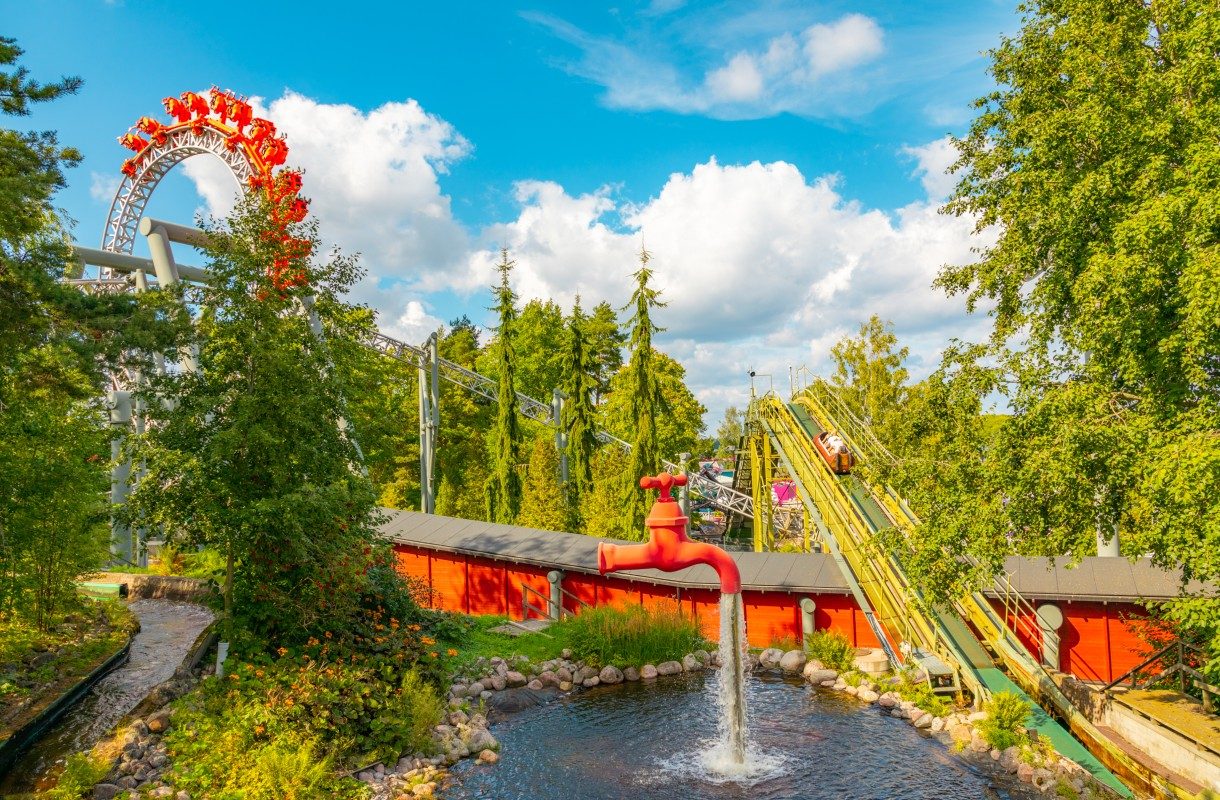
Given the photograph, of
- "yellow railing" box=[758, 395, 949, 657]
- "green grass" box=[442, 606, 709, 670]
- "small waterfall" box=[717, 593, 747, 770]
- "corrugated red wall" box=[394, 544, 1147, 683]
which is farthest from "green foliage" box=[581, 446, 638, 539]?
"small waterfall" box=[717, 593, 747, 770]

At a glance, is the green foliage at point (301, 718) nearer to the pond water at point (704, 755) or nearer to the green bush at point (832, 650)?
the pond water at point (704, 755)

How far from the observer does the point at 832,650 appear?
17.5 metres

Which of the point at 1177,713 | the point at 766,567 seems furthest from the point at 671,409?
the point at 1177,713

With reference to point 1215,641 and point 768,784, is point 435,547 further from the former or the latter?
point 1215,641

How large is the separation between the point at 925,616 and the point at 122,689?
663 inches

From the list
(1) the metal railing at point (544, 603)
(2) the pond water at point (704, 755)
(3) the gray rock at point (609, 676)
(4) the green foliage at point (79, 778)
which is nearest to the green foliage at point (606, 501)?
(1) the metal railing at point (544, 603)

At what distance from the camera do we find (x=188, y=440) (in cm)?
1312

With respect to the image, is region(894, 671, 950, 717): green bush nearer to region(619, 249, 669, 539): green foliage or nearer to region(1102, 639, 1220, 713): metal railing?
region(1102, 639, 1220, 713): metal railing

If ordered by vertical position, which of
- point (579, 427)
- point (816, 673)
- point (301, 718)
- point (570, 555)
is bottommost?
point (816, 673)

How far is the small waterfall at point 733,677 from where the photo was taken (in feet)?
35.9

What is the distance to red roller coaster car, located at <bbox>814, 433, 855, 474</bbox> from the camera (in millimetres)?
Result: 23062

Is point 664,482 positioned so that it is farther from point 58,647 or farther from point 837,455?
point 58,647

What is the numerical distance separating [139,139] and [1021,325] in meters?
34.3

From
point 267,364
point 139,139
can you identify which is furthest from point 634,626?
point 139,139
